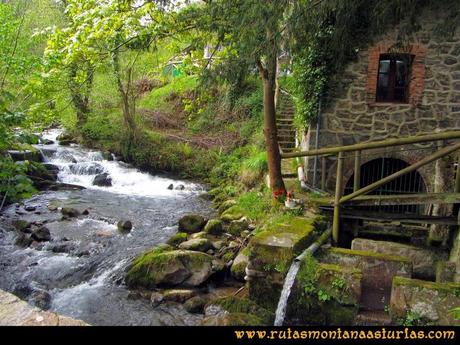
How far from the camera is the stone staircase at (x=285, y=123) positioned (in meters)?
13.1

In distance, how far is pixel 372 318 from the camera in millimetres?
5410

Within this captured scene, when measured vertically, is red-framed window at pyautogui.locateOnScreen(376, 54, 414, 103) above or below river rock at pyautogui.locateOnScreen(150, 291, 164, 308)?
above

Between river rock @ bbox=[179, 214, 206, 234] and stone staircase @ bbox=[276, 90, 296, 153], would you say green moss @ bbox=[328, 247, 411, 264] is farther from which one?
stone staircase @ bbox=[276, 90, 296, 153]

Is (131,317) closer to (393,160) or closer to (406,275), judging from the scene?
(406,275)

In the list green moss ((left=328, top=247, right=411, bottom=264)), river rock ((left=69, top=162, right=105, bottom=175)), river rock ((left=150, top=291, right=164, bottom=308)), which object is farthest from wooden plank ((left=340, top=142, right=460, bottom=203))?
river rock ((left=69, top=162, right=105, bottom=175))

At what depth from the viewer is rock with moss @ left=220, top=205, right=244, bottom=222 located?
1087 cm

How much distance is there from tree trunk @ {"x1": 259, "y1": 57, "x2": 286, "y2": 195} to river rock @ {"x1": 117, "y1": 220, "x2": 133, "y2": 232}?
14.4 feet

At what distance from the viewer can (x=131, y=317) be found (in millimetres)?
6703

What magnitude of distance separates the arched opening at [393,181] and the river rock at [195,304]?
14.6 feet

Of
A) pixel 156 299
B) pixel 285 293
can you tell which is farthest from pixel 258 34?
pixel 156 299

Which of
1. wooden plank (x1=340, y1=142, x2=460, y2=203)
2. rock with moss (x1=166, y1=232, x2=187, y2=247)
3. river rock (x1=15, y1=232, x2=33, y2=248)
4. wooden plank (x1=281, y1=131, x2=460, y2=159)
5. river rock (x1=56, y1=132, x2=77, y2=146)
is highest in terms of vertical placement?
wooden plank (x1=281, y1=131, x2=460, y2=159)

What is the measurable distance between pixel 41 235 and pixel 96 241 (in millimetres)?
1325

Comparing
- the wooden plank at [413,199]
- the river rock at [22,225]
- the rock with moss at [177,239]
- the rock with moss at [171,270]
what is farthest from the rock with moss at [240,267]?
the river rock at [22,225]

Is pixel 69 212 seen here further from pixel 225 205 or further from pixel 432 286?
pixel 432 286
